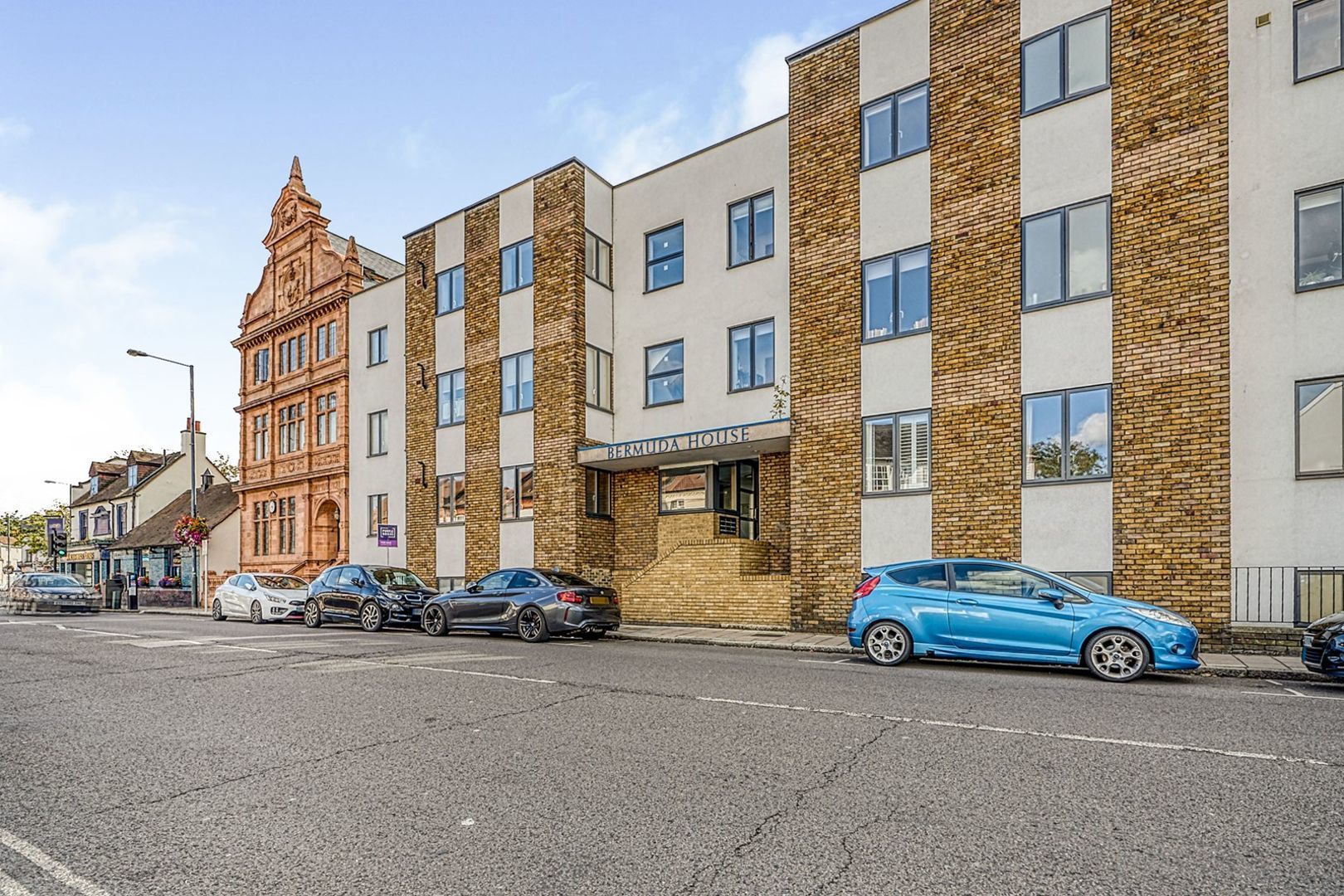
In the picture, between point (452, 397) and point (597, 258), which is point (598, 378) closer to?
point (597, 258)

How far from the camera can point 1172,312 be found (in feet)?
45.0

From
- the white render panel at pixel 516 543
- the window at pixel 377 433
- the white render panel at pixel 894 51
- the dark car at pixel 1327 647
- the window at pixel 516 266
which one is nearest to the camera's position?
the dark car at pixel 1327 647

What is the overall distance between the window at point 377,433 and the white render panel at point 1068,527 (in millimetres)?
19885

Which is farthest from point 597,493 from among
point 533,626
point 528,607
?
point 533,626

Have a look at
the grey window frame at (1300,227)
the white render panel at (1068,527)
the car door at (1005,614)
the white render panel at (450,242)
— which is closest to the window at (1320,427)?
the grey window frame at (1300,227)

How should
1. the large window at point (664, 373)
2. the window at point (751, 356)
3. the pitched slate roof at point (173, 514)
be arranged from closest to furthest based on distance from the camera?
the window at point (751, 356) < the large window at point (664, 373) < the pitched slate roof at point (173, 514)

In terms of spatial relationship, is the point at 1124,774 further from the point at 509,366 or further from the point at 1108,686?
the point at 509,366

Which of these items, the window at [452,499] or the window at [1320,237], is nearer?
the window at [1320,237]

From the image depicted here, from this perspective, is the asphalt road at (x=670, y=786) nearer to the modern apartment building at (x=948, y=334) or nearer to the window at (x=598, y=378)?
the modern apartment building at (x=948, y=334)

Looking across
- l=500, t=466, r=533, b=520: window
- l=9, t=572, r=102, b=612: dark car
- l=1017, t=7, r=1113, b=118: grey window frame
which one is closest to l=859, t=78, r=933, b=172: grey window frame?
l=1017, t=7, r=1113, b=118: grey window frame

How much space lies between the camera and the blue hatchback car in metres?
10.1

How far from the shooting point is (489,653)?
1307cm

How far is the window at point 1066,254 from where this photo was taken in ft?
48.0

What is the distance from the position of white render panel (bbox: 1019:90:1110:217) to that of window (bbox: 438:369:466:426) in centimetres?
1597
